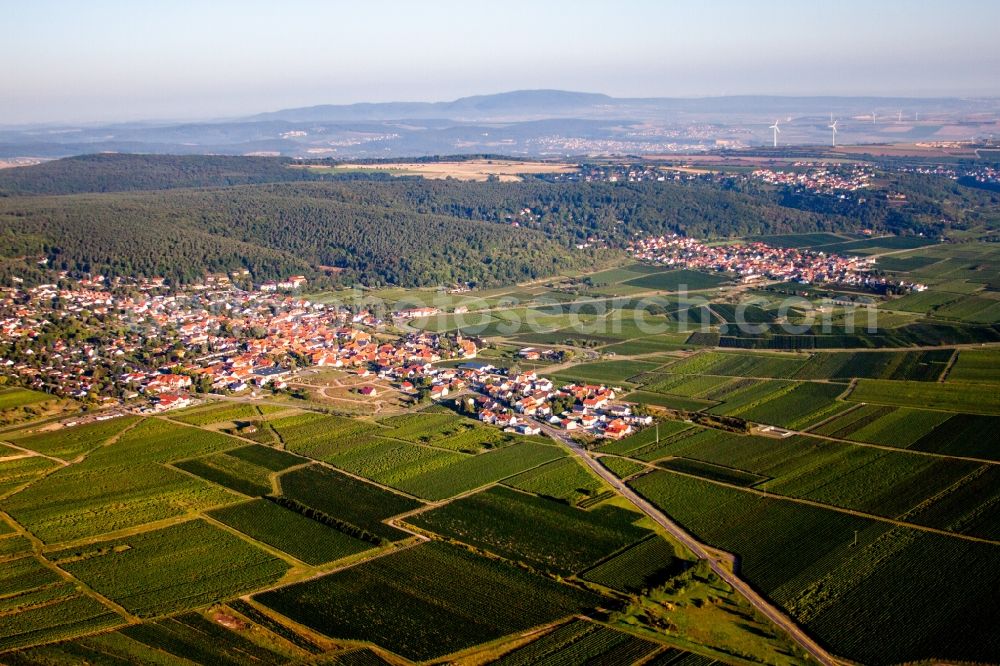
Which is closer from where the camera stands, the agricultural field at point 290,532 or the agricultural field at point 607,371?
the agricultural field at point 290,532

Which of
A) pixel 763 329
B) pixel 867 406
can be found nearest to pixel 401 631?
pixel 867 406

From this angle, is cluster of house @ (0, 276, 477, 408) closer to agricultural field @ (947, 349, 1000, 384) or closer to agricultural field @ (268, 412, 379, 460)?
agricultural field @ (268, 412, 379, 460)

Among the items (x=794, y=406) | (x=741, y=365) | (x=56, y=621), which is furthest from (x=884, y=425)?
(x=56, y=621)

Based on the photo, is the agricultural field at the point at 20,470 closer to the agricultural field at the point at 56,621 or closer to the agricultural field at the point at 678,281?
the agricultural field at the point at 56,621

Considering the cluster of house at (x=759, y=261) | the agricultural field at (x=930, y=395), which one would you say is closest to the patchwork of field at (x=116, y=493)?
the agricultural field at (x=930, y=395)

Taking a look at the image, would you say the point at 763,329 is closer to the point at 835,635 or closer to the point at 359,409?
the point at 359,409

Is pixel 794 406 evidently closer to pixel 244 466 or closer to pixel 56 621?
pixel 244 466
